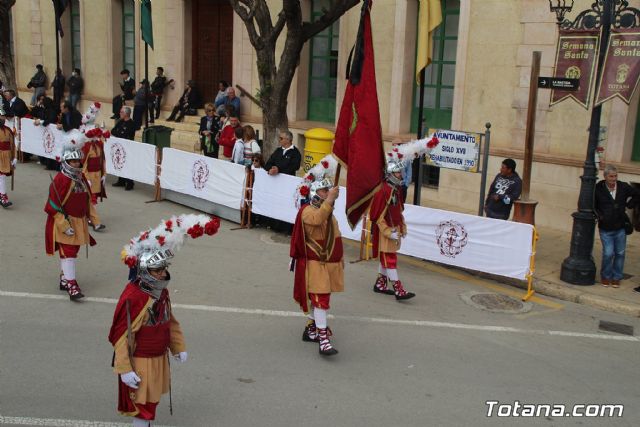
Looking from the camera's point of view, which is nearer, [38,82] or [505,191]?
[505,191]

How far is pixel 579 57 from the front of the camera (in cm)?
1184

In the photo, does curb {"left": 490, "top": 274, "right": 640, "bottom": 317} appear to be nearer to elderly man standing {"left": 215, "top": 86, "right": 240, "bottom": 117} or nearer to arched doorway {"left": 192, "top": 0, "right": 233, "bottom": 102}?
elderly man standing {"left": 215, "top": 86, "right": 240, "bottom": 117}

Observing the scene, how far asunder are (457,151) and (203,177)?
498 centimetres

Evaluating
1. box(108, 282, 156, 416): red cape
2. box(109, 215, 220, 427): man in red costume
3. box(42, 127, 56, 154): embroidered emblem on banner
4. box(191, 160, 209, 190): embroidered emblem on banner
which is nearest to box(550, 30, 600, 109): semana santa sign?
box(191, 160, 209, 190): embroidered emblem on banner

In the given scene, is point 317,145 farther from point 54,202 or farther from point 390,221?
point 54,202

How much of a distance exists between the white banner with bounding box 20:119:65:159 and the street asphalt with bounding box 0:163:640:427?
6.58m

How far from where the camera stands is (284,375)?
23.6 feet

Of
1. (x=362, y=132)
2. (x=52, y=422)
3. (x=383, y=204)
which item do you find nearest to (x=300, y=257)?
(x=362, y=132)

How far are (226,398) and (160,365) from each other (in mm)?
1149

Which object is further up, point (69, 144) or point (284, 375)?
point (69, 144)

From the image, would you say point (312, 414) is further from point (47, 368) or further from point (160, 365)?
point (47, 368)

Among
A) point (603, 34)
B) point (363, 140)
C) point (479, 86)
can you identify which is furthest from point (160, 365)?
point (479, 86)

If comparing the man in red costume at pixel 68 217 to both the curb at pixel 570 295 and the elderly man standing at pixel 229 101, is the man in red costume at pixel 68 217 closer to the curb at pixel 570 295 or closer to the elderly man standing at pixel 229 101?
the curb at pixel 570 295

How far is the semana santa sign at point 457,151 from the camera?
11.6 m
